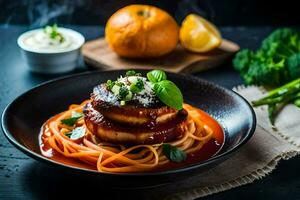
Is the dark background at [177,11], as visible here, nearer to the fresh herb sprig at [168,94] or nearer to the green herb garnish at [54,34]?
the green herb garnish at [54,34]

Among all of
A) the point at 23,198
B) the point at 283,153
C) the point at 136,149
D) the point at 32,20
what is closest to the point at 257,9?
the point at 32,20

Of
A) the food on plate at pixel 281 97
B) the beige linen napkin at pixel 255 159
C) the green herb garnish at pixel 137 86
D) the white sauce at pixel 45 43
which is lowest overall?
the white sauce at pixel 45 43

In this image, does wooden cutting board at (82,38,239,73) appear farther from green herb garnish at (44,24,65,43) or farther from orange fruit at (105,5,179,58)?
green herb garnish at (44,24,65,43)

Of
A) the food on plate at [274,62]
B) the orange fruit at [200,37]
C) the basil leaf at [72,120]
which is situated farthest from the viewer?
the orange fruit at [200,37]

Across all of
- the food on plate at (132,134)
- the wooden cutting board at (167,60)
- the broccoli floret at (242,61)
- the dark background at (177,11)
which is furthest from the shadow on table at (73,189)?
the dark background at (177,11)

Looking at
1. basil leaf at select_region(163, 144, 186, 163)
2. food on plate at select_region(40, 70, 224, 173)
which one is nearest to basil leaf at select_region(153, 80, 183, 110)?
food on plate at select_region(40, 70, 224, 173)

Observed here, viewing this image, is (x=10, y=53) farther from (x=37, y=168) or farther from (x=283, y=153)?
(x=283, y=153)
